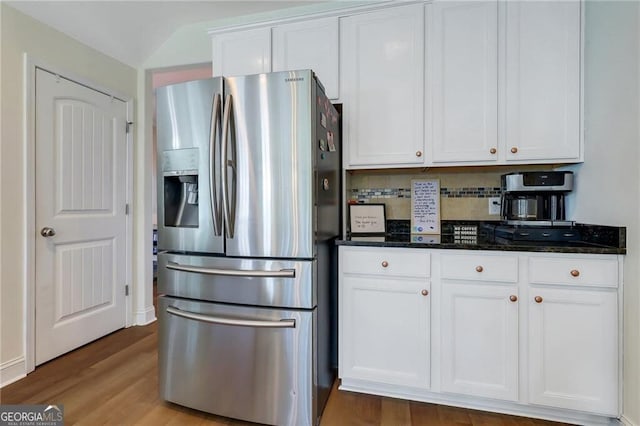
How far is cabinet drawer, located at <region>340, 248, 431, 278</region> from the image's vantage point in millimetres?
1666

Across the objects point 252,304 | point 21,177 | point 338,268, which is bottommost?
point 252,304

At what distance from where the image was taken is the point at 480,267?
159 centimetres

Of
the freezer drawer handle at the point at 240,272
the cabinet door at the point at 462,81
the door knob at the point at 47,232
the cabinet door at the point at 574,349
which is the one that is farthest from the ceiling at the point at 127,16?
the cabinet door at the point at 574,349

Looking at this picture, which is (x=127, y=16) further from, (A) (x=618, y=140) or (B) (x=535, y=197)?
(A) (x=618, y=140)

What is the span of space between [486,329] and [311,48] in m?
1.93

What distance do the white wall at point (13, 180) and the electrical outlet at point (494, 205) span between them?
3045mm

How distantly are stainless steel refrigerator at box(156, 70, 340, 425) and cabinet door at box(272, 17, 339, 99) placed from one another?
0.56m

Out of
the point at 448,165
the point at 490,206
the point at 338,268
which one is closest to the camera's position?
the point at 338,268

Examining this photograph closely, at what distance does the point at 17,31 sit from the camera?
6.52ft

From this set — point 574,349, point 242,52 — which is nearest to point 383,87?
point 242,52

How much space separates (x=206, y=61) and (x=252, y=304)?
2.12m

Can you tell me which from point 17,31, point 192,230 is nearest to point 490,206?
point 192,230

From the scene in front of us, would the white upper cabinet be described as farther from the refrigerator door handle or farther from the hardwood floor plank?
the hardwood floor plank

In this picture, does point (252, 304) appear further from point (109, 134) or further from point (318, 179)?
point (109, 134)
